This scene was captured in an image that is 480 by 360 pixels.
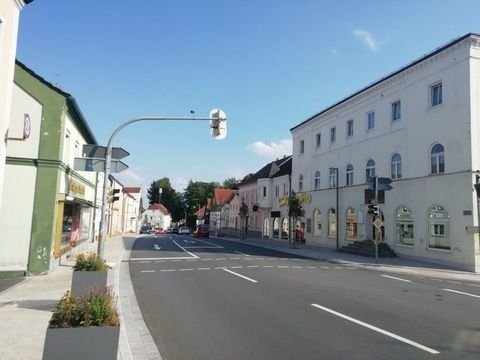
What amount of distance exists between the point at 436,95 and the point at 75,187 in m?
21.1

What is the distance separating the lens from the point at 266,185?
52.8 m

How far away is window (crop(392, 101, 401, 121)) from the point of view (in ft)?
92.4

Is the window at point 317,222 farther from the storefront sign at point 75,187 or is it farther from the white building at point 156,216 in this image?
the white building at point 156,216

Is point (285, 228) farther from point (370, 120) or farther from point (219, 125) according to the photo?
point (219, 125)

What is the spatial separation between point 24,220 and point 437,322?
13.7 meters

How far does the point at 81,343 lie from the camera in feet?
14.2

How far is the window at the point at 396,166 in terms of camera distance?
1081 inches

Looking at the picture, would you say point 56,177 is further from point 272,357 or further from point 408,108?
point 408,108

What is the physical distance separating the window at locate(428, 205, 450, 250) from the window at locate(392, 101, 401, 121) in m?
7.38

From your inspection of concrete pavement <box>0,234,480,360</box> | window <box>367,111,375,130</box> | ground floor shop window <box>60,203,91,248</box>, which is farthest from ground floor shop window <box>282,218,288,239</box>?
concrete pavement <box>0,234,480,360</box>

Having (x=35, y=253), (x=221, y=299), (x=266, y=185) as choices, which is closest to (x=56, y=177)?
(x=35, y=253)

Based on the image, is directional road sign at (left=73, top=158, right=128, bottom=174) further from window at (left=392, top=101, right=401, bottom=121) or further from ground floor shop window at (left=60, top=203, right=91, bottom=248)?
window at (left=392, top=101, right=401, bottom=121)

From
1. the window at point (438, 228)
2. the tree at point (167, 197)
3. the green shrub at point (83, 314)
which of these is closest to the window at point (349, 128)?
the window at point (438, 228)

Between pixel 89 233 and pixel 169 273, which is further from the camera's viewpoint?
pixel 89 233
